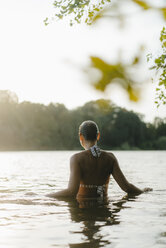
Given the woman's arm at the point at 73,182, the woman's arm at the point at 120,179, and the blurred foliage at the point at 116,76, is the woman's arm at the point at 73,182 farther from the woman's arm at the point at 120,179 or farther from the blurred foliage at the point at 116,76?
the blurred foliage at the point at 116,76

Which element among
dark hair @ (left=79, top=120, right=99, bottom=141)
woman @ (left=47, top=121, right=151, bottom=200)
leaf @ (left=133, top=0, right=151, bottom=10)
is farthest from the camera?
woman @ (left=47, top=121, right=151, bottom=200)

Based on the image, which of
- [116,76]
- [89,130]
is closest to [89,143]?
[89,130]

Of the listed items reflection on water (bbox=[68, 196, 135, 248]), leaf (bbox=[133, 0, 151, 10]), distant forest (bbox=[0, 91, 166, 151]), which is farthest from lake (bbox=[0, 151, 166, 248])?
distant forest (bbox=[0, 91, 166, 151])

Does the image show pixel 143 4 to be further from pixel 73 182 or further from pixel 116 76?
pixel 73 182

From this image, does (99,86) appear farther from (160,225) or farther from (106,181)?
(106,181)

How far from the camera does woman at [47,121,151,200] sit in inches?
293

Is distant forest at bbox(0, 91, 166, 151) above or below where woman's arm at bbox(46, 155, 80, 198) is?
above

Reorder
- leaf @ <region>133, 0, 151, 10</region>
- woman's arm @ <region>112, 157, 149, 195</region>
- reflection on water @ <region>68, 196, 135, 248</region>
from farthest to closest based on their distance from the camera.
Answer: woman's arm @ <region>112, 157, 149, 195</region> → reflection on water @ <region>68, 196, 135, 248</region> → leaf @ <region>133, 0, 151, 10</region>

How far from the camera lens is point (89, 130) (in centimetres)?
734

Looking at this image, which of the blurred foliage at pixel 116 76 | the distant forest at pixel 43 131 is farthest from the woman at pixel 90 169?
the distant forest at pixel 43 131

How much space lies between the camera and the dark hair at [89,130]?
7.30 meters

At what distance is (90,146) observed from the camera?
7.59 m

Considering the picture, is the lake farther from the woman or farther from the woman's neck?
the woman's neck

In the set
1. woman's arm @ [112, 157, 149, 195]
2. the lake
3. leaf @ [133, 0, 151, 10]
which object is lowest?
the lake
